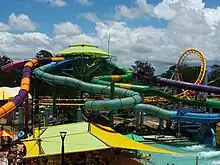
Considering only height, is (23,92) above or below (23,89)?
below

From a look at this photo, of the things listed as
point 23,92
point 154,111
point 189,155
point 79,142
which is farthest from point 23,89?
point 79,142

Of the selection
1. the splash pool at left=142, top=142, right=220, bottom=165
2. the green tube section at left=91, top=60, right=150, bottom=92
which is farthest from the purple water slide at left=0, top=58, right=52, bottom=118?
the splash pool at left=142, top=142, right=220, bottom=165

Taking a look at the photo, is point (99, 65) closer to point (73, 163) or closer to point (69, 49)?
point (69, 49)

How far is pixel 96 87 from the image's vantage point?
23594mm

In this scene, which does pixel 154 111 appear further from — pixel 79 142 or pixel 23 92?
pixel 79 142

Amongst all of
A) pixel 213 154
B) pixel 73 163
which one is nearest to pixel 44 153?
pixel 73 163

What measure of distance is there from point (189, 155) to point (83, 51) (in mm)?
13110

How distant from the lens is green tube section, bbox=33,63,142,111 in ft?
62.3

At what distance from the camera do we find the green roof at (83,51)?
28.7 m

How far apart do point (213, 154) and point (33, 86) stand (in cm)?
1405

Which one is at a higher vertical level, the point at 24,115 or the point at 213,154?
Result: the point at 24,115

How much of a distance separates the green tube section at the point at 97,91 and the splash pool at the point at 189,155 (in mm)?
3228

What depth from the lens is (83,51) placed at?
94.0ft

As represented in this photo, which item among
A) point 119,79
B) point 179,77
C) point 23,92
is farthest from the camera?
point 179,77
